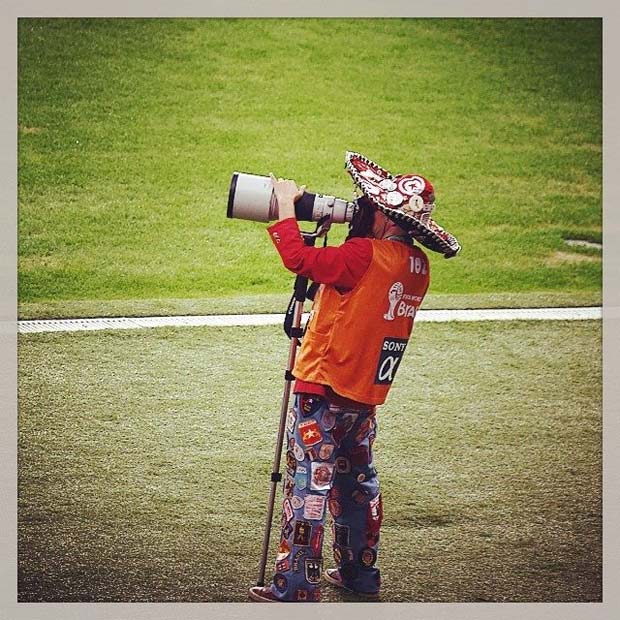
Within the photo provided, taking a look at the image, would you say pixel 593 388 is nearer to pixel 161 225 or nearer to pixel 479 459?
pixel 479 459

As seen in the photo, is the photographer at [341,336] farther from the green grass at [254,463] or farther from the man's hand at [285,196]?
the green grass at [254,463]

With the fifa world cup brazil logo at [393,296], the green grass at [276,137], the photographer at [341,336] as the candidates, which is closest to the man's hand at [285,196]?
the photographer at [341,336]

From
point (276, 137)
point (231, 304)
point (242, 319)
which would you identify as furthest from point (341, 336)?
point (276, 137)

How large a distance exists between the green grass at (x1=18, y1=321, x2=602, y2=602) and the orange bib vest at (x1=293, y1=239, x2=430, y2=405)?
3.19 ft

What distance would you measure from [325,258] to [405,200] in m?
0.37

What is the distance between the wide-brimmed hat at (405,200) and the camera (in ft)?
14.1

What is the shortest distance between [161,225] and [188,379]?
14.9 ft

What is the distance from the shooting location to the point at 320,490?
4363 mm

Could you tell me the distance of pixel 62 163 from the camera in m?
12.3

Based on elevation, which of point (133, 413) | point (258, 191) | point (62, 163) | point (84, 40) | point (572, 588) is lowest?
point (572, 588)

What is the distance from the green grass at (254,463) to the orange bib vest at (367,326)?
3.19 ft

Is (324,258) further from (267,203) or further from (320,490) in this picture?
(320,490)

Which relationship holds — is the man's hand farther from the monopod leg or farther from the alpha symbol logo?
the alpha symbol logo

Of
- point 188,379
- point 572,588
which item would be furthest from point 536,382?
point 572,588
